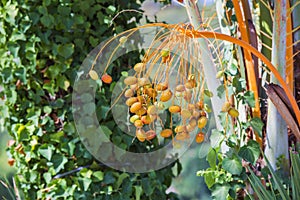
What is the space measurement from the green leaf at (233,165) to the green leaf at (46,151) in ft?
2.92

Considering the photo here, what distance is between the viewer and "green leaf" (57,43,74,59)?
91.7 inches

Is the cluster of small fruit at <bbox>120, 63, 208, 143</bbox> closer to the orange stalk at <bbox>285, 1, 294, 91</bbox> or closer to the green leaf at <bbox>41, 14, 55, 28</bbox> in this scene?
the orange stalk at <bbox>285, 1, 294, 91</bbox>

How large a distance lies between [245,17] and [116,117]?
79 cm

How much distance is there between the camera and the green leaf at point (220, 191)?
6.05 feet

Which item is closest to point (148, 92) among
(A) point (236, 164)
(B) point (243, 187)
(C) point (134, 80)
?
(C) point (134, 80)

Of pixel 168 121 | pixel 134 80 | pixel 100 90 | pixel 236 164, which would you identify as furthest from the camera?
pixel 168 121

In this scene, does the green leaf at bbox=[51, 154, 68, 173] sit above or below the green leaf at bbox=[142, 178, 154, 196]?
above

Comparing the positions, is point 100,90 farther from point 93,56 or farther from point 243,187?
point 243,187

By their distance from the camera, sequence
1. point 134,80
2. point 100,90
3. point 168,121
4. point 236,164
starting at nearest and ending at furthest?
point 134,80 < point 236,164 < point 100,90 < point 168,121

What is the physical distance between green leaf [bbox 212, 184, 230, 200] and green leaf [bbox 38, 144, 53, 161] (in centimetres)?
83

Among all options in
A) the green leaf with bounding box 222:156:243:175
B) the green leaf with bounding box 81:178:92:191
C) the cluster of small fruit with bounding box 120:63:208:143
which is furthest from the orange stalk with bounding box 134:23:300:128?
the green leaf with bounding box 81:178:92:191

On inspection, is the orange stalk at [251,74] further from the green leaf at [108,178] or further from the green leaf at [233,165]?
the green leaf at [108,178]

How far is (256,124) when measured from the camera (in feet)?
5.96

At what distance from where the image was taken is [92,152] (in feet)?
7.82
